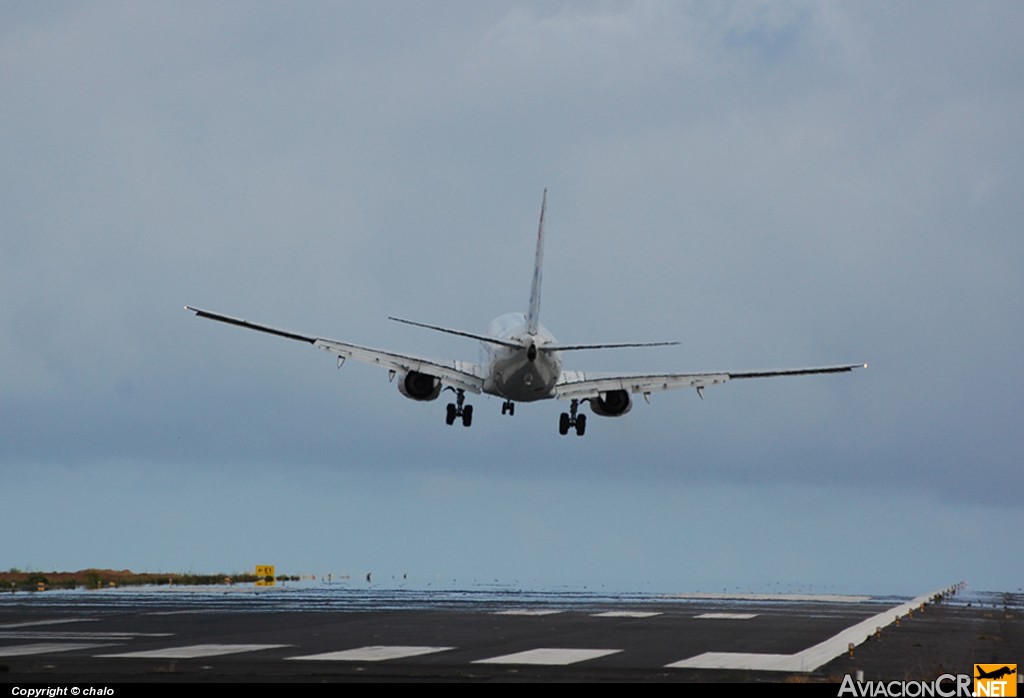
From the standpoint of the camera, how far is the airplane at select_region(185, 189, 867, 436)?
234ft

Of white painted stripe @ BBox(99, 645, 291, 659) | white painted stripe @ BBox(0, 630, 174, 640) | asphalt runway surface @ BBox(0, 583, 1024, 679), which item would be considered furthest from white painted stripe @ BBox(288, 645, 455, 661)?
white painted stripe @ BBox(0, 630, 174, 640)

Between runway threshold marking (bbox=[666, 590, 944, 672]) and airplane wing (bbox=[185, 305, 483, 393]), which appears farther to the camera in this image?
airplane wing (bbox=[185, 305, 483, 393])

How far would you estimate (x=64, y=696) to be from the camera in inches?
1135

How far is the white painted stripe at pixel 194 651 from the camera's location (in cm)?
4091

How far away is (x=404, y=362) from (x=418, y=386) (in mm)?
1609

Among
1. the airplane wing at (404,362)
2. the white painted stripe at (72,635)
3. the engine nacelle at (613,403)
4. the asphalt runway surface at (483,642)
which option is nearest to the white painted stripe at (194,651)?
the asphalt runway surface at (483,642)

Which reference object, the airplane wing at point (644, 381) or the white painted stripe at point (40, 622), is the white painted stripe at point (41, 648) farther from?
the airplane wing at point (644, 381)

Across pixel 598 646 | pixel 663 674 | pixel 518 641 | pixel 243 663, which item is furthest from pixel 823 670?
pixel 243 663

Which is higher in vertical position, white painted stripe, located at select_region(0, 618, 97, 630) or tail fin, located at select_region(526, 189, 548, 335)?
tail fin, located at select_region(526, 189, 548, 335)

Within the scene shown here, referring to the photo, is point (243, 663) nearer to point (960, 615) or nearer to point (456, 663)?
point (456, 663)

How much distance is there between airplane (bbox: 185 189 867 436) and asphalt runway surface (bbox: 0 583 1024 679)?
38.5ft

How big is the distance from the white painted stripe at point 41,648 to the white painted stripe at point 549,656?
13.6 m

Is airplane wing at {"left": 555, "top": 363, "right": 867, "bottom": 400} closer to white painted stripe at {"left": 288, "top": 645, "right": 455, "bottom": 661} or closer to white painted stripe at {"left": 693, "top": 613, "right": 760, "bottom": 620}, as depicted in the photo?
white painted stripe at {"left": 693, "top": 613, "right": 760, "bottom": 620}

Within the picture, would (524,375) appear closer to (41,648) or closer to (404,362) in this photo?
(404,362)
